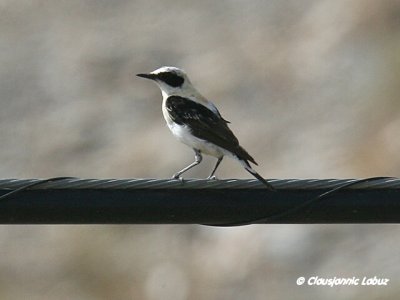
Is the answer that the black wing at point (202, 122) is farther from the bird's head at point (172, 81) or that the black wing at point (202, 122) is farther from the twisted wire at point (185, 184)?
the twisted wire at point (185, 184)

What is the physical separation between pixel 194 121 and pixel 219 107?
15.7 meters

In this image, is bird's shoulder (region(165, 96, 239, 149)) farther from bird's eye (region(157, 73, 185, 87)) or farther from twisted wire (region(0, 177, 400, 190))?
twisted wire (region(0, 177, 400, 190))

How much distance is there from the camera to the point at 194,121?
34.9 feet

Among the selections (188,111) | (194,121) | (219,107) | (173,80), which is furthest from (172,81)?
(219,107)

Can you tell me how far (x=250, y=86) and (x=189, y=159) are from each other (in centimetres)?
428

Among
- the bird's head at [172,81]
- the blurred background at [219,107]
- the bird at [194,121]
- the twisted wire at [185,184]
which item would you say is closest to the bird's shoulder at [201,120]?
the bird at [194,121]

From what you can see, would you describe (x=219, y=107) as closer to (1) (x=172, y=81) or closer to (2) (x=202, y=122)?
(1) (x=172, y=81)

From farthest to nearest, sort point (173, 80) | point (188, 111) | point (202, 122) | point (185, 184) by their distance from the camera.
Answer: point (173, 80)
point (188, 111)
point (202, 122)
point (185, 184)

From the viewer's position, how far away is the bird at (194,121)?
10211 millimetres

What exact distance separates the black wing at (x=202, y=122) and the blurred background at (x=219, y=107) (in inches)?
285

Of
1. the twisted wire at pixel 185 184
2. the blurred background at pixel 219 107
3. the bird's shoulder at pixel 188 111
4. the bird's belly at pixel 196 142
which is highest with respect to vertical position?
the blurred background at pixel 219 107

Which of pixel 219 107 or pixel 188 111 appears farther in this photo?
pixel 219 107

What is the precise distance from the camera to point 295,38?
28062 millimetres

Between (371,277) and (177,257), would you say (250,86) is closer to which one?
(177,257)
